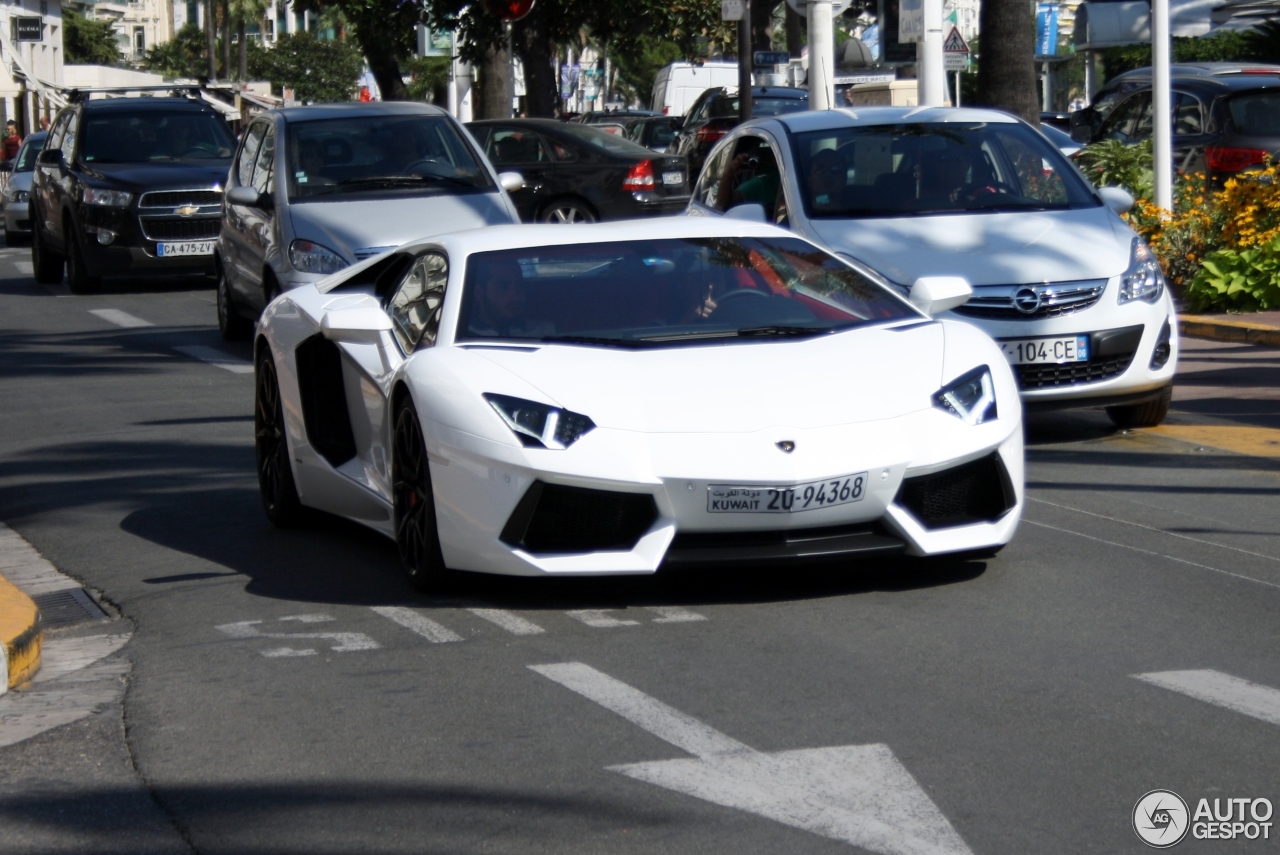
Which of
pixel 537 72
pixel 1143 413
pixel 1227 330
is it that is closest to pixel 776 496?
pixel 1143 413

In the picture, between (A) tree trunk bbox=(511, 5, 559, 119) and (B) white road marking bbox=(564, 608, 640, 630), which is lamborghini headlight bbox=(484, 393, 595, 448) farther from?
(A) tree trunk bbox=(511, 5, 559, 119)

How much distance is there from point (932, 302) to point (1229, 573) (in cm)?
148

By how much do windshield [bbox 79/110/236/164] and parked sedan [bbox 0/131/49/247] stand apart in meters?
7.69

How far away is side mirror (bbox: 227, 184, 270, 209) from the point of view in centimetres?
1480

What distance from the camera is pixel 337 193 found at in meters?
14.8

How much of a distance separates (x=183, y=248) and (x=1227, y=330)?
35.0 feet

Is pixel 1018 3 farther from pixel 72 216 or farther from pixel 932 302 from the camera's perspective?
pixel 932 302

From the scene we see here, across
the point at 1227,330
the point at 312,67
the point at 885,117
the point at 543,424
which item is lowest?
the point at 1227,330

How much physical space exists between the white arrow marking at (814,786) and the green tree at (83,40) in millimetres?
114074

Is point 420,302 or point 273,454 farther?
point 273,454

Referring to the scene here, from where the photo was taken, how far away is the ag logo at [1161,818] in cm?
422

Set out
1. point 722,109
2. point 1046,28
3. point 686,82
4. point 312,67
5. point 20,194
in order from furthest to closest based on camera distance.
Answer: point 312,67, point 1046,28, point 686,82, point 722,109, point 20,194

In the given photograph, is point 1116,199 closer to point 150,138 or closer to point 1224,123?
point 1224,123

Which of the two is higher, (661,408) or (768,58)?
(768,58)
